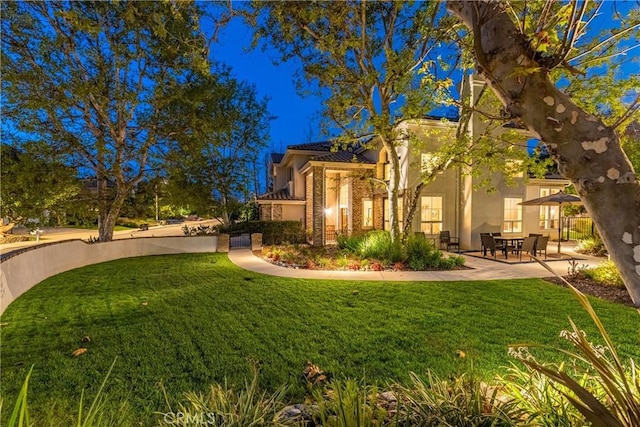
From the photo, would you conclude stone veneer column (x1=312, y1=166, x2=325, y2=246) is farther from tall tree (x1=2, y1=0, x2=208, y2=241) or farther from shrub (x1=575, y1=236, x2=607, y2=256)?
shrub (x1=575, y1=236, x2=607, y2=256)

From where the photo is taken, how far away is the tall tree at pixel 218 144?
14.6 meters

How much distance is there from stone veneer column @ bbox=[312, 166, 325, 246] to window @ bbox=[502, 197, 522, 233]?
999 centimetres

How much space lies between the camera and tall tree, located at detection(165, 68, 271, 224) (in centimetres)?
1456

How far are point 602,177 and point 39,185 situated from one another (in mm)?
17080

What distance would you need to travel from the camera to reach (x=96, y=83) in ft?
40.6

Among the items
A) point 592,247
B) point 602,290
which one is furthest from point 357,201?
point 602,290

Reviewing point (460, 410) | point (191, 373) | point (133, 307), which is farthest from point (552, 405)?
point (133, 307)

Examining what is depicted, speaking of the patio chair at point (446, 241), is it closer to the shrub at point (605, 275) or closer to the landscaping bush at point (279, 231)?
the shrub at point (605, 275)

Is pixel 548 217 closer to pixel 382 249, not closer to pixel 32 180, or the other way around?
pixel 382 249

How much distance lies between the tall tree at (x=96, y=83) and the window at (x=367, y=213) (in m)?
11.8

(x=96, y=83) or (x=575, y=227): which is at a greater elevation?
(x=96, y=83)

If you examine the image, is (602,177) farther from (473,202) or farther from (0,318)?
(473,202)

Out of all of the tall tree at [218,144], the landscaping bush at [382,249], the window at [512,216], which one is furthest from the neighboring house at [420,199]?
the tall tree at [218,144]

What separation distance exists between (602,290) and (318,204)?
12183 mm
